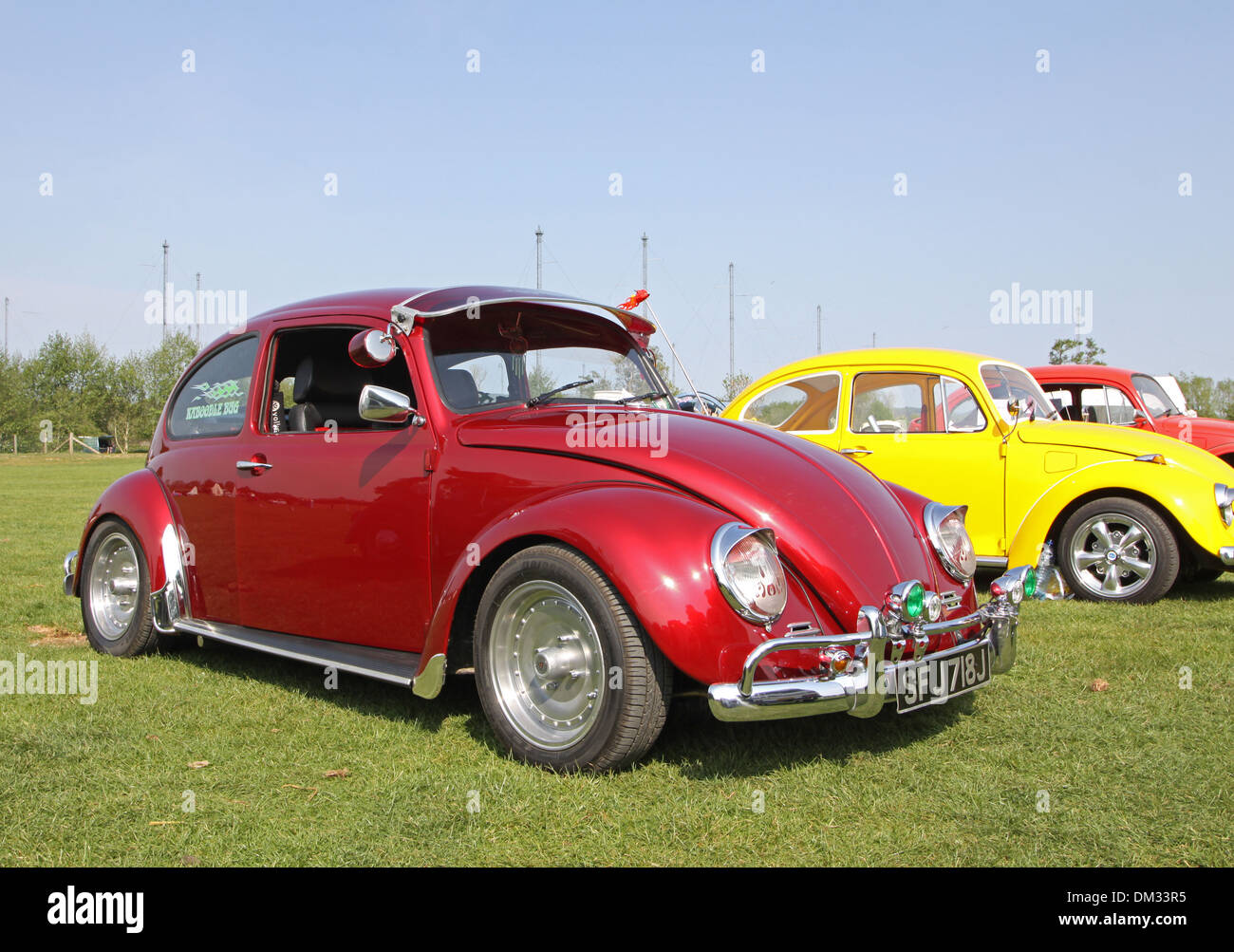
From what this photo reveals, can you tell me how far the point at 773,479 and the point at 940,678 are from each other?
3.07 feet

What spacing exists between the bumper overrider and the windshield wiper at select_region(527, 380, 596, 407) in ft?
6.01

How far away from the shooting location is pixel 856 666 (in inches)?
133

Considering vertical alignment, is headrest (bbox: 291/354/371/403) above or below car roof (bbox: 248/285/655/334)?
below

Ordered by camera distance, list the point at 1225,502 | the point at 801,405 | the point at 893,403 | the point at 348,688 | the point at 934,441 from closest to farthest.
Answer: the point at 348,688 → the point at 1225,502 → the point at 934,441 → the point at 893,403 → the point at 801,405

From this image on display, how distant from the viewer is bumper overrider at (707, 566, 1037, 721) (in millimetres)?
3227

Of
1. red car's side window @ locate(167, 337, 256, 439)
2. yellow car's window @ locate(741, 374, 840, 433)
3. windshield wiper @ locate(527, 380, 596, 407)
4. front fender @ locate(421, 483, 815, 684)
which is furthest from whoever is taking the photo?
yellow car's window @ locate(741, 374, 840, 433)

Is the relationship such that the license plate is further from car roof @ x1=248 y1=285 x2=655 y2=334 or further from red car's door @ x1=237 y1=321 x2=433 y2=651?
car roof @ x1=248 y1=285 x2=655 y2=334

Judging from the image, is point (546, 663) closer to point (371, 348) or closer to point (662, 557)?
point (662, 557)

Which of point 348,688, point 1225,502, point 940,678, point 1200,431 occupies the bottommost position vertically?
point 348,688

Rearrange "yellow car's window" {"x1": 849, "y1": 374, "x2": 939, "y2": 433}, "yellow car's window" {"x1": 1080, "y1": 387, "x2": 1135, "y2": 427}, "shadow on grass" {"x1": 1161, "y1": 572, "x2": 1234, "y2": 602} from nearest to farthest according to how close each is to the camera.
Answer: "shadow on grass" {"x1": 1161, "y1": 572, "x2": 1234, "y2": 602}
"yellow car's window" {"x1": 849, "y1": 374, "x2": 939, "y2": 433}
"yellow car's window" {"x1": 1080, "y1": 387, "x2": 1135, "y2": 427}

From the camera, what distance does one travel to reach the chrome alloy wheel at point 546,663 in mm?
3641

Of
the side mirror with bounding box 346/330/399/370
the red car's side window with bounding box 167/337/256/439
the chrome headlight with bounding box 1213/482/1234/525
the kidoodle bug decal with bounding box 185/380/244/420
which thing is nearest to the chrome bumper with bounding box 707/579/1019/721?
the side mirror with bounding box 346/330/399/370

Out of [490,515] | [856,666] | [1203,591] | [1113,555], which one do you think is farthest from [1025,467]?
[490,515]
